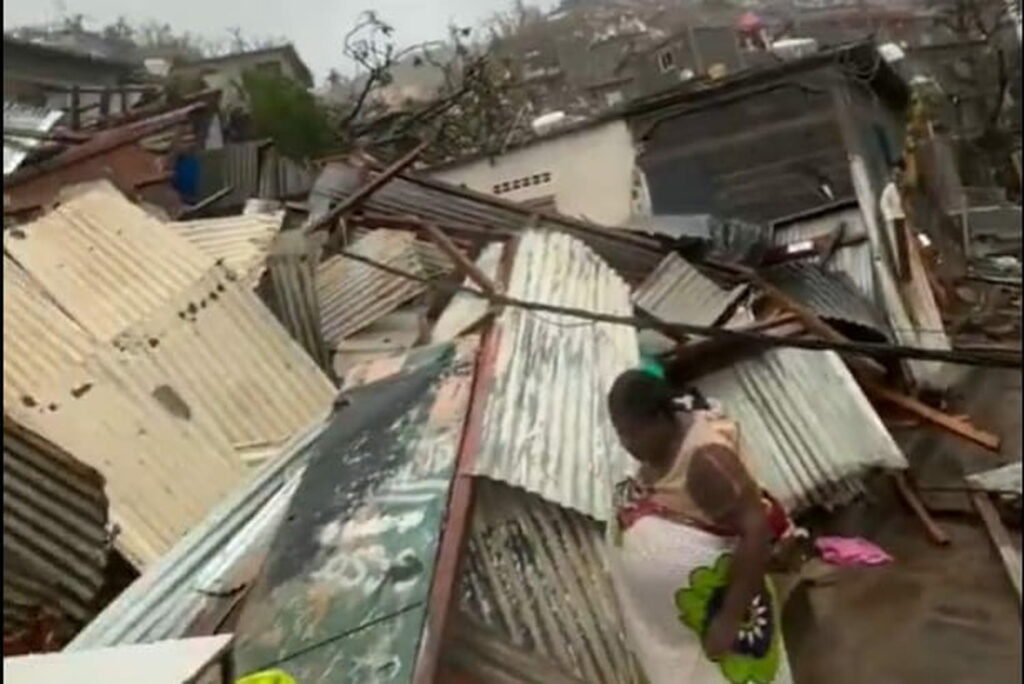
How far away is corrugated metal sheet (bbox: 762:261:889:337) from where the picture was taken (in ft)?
5.05

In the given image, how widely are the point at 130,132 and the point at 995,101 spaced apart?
402cm

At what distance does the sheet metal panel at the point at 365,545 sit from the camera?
1.76 meters

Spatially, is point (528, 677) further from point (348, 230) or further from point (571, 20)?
point (348, 230)

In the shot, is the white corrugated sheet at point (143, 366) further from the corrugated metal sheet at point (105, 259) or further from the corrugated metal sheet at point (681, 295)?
the corrugated metal sheet at point (681, 295)

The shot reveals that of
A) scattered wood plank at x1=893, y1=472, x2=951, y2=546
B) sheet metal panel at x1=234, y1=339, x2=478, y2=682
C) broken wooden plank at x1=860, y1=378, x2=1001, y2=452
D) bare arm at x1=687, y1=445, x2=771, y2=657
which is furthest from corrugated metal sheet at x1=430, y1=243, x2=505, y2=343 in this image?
scattered wood plank at x1=893, y1=472, x2=951, y2=546

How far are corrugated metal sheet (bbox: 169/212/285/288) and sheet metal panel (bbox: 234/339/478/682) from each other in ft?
4.46

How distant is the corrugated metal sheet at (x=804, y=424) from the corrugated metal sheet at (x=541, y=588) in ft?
0.95

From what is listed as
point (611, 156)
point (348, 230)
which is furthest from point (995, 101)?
point (348, 230)

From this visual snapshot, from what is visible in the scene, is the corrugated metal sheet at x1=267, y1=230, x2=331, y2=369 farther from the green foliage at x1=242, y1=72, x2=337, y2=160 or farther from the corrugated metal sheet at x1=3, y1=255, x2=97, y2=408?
the green foliage at x1=242, y1=72, x2=337, y2=160

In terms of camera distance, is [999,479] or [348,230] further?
[348,230]

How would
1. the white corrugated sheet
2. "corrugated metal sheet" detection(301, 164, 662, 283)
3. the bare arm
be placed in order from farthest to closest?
the white corrugated sheet → "corrugated metal sheet" detection(301, 164, 662, 283) → the bare arm

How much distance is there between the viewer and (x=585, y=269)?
2.75m

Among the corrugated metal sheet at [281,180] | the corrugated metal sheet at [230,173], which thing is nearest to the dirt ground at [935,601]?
the corrugated metal sheet at [281,180]

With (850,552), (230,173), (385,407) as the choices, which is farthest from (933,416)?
(230,173)
